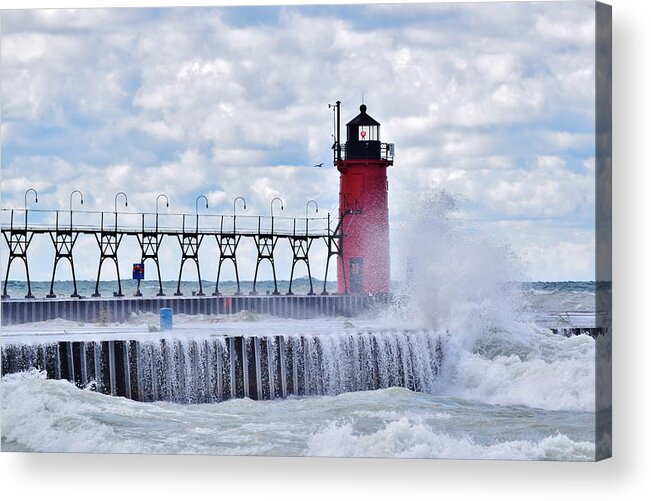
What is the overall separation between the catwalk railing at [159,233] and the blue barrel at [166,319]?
37cm

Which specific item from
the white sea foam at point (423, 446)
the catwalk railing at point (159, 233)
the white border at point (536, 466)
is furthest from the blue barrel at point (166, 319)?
the white sea foam at point (423, 446)

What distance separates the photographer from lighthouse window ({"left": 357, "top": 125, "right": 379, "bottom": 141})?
1155 cm

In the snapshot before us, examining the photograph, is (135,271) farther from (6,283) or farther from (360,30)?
(360,30)

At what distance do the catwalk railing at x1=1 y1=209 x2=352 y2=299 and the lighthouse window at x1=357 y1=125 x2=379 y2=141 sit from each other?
0.87 m

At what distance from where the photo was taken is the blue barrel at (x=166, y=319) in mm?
12281

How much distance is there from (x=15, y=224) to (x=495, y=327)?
14.1ft

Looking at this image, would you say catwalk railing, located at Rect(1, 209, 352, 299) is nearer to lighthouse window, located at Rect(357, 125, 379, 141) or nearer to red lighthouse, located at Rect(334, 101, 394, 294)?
red lighthouse, located at Rect(334, 101, 394, 294)

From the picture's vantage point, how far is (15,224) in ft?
38.1

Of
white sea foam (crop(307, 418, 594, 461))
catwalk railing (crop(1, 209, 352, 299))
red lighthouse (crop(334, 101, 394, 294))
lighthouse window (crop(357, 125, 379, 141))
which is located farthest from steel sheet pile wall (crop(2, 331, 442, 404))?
lighthouse window (crop(357, 125, 379, 141))

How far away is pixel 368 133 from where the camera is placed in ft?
38.7

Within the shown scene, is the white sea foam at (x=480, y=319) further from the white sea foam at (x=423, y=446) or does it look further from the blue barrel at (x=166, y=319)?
the blue barrel at (x=166, y=319)

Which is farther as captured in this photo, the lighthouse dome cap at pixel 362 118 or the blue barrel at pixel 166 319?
the blue barrel at pixel 166 319

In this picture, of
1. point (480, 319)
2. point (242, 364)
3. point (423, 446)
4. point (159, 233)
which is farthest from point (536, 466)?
point (159, 233)

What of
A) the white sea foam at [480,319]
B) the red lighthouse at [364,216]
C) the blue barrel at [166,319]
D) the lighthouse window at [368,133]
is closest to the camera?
the white sea foam at [480,319]
